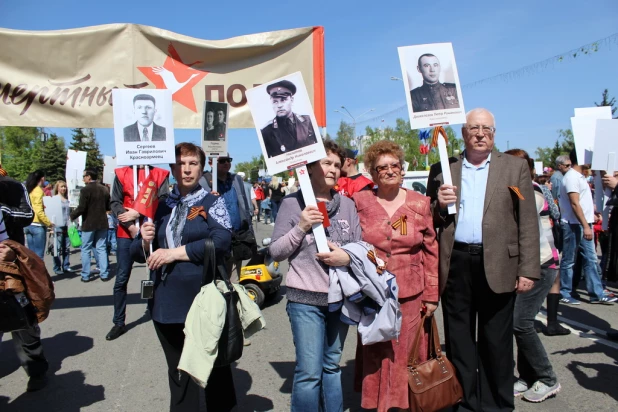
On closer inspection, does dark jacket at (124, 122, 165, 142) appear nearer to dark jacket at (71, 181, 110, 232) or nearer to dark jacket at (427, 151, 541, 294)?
dark jacket at (427, 151, 541, 294)

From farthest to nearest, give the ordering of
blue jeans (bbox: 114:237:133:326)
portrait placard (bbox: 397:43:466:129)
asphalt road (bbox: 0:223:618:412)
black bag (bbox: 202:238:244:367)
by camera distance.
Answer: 1. blue jeans (bbox: 114:237:133:326)
2. asphalt road (bbox: 0:223:618:412)
3. portrait placard (bbox: 397:43:466:129)
4. black bag (bbox: 202:238:244:367)

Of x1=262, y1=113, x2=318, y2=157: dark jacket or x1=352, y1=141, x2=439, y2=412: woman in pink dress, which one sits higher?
x1=262, y1=113, x2=318, y2=157: dark jacket

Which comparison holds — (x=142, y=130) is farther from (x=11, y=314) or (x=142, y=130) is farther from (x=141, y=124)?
(x=11, y=314)

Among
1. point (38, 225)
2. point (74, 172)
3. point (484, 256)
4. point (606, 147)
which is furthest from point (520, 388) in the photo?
point (74, 172)

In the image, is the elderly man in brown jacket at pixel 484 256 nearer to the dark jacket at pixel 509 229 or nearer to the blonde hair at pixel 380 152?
the dark jacket at pixel 509 229

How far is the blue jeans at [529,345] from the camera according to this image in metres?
3.98

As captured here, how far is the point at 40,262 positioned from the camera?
3.75 metres

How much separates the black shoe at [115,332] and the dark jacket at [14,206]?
2.27 m

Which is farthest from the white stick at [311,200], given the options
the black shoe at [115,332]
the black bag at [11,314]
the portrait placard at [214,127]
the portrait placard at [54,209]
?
the portrait placard at [54,209]

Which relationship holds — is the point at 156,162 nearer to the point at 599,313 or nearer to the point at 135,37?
the point at 135,37

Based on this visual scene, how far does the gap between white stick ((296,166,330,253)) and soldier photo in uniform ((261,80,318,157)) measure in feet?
0.59

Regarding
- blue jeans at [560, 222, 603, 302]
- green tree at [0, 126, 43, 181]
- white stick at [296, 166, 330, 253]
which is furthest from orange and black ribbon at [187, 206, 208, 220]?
green tree at [0, 126, 43, 181]

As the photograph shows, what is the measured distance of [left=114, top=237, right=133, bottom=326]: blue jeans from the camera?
591 cm

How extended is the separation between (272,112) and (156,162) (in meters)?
1.08
